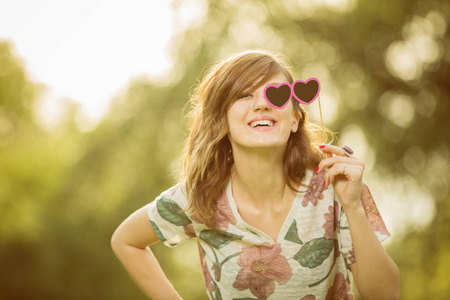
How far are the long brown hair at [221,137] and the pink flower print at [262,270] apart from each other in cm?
26

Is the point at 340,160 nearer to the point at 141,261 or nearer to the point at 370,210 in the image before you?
the point at 370,210

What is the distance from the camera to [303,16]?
6391 millimetres

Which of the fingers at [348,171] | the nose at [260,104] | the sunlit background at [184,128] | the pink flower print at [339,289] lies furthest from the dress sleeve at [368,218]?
the sunlit background at [184,128]

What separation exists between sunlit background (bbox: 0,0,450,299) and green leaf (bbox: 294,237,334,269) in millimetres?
3533

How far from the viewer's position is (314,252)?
2303mm

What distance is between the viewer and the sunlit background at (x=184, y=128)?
19.4ft

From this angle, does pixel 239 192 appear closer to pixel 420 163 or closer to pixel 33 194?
pixel 420 163

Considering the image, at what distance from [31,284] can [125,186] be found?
2.28 m

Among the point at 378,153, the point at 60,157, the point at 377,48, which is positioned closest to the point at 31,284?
the point at 60,157

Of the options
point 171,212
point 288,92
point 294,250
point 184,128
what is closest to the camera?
point 288,92

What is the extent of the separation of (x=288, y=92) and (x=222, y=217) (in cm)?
66

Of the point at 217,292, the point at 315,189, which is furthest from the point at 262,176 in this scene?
the point at 217,292

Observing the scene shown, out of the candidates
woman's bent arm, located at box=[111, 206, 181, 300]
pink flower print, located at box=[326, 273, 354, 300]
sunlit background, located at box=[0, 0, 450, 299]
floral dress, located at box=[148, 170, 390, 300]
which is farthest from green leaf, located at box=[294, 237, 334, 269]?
sunlit background, located at box=[0, 0, 450, 299]

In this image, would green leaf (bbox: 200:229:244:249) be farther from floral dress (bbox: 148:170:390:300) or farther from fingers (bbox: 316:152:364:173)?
fingers (bbox: 316:152:364:173)
